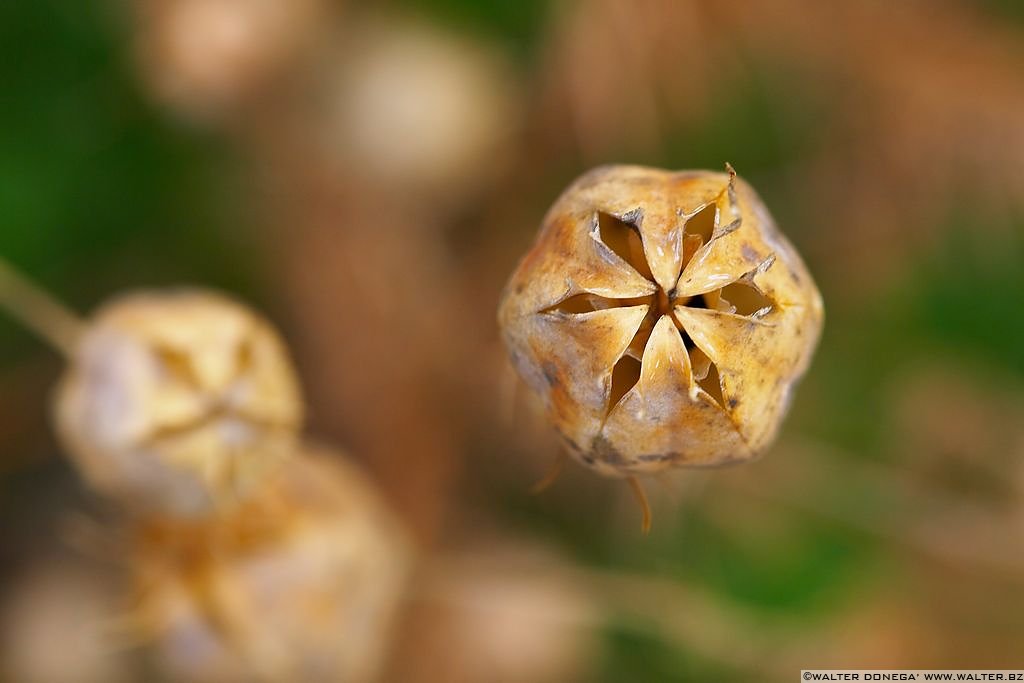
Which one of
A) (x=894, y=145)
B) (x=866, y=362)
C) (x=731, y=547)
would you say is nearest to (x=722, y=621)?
(x=731, y=547)

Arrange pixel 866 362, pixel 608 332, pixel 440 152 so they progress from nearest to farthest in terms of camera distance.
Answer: pixel 608 332, pixel 440 152, pixel 866 362

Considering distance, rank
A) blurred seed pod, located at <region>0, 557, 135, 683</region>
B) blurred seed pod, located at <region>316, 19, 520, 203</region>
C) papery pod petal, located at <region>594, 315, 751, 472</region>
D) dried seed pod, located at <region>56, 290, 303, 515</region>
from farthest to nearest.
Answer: blurred seed pod, located at <region>316, 19, 520, 203</region> → blurred seed pod, located at <region>0, 557, 135, 683</region> → dried seed pod, located at <region>56, 290, 303, 515</region> → papery pod petal, located at <region>594, 315, 751, 472</region>

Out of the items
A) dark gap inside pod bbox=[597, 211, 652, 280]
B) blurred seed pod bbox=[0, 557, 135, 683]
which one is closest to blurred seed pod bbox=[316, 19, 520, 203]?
blurred seed pod bbox=[0, 557, 135, 683]

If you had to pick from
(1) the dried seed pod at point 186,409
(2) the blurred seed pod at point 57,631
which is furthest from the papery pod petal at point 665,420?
(2) the blurred seed pod at point 57,631

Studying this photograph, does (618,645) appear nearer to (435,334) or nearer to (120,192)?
(435,334)

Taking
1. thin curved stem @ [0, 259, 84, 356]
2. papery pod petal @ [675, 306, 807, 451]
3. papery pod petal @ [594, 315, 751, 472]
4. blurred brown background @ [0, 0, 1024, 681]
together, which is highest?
blurred brown background @ [0, 0, 1024, 681]

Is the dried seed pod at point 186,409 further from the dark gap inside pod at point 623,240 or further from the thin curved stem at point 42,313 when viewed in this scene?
the dark gap inside pod at point 623,240

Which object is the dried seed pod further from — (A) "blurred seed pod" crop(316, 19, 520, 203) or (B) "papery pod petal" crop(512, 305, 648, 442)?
(A) "blurred seed pod" crop(316, 19, 520, 203)
